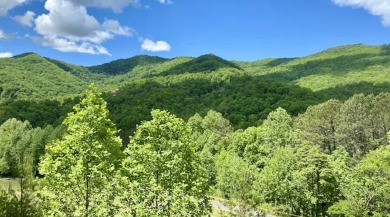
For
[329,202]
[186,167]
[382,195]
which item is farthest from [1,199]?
[329,202]

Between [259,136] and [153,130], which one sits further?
[259,136]

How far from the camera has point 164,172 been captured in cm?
2145

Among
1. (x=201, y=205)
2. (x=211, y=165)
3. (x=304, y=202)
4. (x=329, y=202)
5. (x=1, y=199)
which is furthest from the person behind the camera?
(x=211, y=165)

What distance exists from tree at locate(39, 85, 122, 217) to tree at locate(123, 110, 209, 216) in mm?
1354

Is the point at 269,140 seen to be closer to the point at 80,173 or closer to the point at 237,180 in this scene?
the point at 237,180

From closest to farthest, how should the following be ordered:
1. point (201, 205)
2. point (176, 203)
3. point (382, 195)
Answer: point (176, 203)
point (201, 205)
point (382, 195)

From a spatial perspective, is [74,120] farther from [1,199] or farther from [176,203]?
[1,199]

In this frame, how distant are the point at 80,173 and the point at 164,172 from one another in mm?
4880

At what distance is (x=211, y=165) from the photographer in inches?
3647

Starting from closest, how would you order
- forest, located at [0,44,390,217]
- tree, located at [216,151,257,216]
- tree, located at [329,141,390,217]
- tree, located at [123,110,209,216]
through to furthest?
tree, located at [123,110,209,216] → forest, located at [0,44,390,217] → tree, located at [216,151,257,216] → tree, located at [329,141,390,217]

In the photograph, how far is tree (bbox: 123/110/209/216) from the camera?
17555 mm

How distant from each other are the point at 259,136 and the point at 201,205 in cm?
7815

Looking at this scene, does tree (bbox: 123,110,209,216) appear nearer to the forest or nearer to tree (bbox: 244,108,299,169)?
the forest

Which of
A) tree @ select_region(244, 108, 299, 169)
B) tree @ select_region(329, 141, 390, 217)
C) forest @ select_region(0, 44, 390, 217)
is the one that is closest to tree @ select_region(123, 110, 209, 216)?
forest @ select_region(0, 44, 390, 217)
